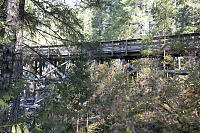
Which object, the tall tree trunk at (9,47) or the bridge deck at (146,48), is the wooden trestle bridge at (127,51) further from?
the tall tree trunk at (9,47)

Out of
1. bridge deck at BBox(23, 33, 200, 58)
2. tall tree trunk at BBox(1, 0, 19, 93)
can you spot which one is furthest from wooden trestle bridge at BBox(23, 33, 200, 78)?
tall tree trunk at BBox(1, 0, 19, 93)

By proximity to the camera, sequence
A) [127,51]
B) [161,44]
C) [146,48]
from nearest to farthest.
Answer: [161,44]
[146,48]
[127,51]

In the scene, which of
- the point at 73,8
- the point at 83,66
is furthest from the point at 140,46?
the point at 83,66

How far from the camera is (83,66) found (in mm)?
4125

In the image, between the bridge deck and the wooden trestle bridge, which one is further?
the bridge deck

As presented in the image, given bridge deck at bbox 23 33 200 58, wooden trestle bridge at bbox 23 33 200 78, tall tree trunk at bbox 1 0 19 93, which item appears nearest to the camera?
tall tree trunk at bbox 1 0 19 93

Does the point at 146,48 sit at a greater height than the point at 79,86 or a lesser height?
greater

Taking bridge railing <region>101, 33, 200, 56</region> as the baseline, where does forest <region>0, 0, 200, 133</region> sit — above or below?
below

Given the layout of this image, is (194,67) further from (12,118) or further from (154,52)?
(12,118)

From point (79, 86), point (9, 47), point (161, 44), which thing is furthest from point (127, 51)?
point (9, 47)

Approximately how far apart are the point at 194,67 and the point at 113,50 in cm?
625

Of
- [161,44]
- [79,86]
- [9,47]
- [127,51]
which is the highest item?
[161,44]

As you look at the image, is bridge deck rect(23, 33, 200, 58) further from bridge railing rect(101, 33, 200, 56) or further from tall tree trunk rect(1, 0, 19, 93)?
tall tree trunk rect(1, 0, 19, 93)

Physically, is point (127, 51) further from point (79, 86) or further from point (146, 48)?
point (79, 86)
